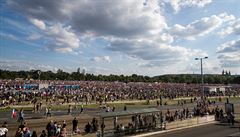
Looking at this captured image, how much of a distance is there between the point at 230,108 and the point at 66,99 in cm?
3287

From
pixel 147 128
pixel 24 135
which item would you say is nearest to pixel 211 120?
pixel 147 128

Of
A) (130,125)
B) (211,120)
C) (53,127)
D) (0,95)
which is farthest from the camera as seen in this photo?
(0,95)

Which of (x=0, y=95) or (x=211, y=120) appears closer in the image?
(x=211, y=120)

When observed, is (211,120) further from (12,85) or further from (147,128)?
(12,85)

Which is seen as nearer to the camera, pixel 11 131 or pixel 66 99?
pixel 11 131

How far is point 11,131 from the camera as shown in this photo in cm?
2820

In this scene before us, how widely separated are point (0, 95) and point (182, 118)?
3225 cm

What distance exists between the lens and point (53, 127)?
2308 cm

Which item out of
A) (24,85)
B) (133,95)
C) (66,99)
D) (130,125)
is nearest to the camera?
(130,125)

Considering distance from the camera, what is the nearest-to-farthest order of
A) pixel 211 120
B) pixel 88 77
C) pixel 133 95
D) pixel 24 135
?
pixel 24 135, pixel 211 120, pixel 133 95, pixel 88 77

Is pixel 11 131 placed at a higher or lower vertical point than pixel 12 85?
lower

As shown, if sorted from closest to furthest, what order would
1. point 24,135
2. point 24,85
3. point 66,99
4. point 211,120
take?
point 24,135
point 211,120
point 66,99
point 24,85

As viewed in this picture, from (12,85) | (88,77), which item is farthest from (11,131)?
(88,77)

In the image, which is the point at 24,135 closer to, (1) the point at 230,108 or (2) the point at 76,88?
(1) the point at 230,108
